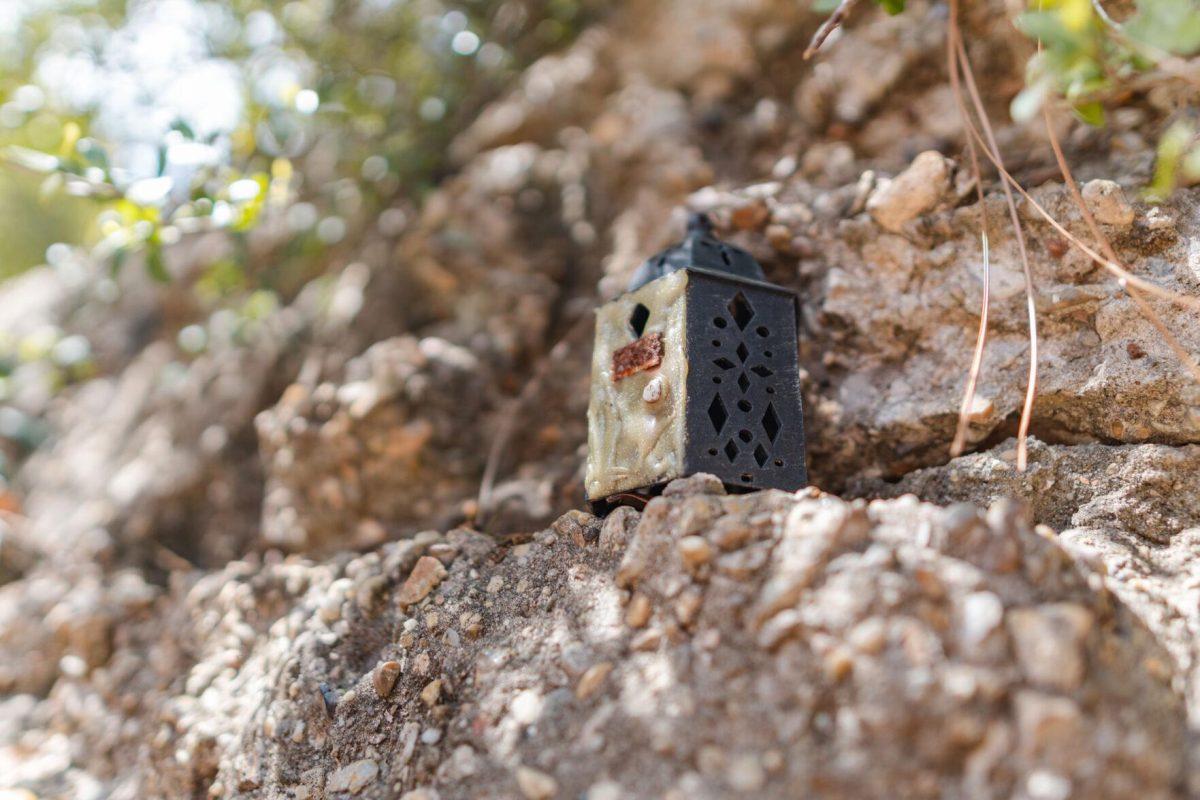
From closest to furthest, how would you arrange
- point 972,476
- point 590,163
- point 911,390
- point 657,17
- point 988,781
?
point 988,781, point 972,476, point 911,390, point 590,163, point 657,17

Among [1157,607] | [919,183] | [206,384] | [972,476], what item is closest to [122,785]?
[206,384]

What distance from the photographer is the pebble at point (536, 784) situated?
137 cm

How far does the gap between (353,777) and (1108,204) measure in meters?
2.05

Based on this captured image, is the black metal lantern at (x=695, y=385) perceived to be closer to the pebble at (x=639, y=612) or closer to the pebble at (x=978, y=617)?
the pebble at (x=639, y=612)

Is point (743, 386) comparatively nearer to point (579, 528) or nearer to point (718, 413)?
point (718, 413)

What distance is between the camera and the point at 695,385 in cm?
181

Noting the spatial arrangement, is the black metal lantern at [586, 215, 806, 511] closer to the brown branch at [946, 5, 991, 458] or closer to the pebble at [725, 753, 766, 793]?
the brown branch at [946, 5, 991, 458]

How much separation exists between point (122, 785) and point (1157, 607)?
245 cm

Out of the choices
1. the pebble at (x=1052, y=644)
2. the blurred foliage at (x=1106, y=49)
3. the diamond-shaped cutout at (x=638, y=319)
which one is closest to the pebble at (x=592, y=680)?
the pebble at (x=1052, y=644)

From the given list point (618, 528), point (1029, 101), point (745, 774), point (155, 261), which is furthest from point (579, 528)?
point (155, 261)

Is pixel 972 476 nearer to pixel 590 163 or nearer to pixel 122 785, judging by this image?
pixel 590 163

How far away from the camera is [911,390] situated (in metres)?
2.11

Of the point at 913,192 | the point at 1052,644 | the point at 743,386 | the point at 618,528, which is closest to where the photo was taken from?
the point at 1052,644

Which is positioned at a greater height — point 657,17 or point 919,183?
point 657,17
